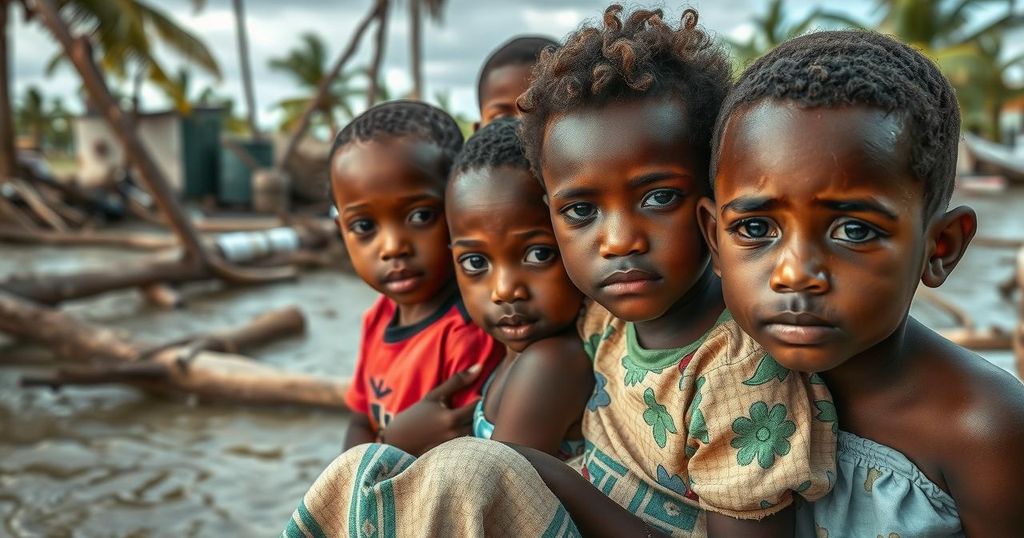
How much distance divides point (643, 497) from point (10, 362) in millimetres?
5049

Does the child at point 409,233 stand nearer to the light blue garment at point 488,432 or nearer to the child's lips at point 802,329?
the light blue garment at point 488,432

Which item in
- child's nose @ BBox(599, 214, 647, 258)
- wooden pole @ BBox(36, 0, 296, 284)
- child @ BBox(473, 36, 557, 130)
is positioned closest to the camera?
child's nose @ BBox(599, 214, 647, 258)

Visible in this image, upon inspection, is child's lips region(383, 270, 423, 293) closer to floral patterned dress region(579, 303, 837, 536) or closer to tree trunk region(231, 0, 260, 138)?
floral patterned dress region(579, 303, 837, 536)

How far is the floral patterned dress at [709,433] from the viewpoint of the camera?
1178 millimetres

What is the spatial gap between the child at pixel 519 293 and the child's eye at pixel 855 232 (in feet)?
1.88

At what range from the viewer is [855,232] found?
107 centimetres

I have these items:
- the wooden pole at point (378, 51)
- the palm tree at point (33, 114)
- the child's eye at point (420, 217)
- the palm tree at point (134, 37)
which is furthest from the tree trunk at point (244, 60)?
the palm tree at point (33, 114)

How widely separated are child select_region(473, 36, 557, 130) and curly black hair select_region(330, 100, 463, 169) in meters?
0.37

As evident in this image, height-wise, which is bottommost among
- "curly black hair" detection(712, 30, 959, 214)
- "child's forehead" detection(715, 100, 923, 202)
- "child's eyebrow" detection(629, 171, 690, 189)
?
"child's eyebrow" detection(629, 171, 690, 189)

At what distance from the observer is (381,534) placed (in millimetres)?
1146

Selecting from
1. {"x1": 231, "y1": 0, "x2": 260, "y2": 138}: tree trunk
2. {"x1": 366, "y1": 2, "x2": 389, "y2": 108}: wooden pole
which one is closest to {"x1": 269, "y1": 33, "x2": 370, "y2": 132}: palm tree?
{"x1": 231, "y1": 0, "x2": 260, "y2": 138}: tree trunk

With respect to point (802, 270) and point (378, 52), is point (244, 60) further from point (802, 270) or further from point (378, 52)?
point (802, 270)

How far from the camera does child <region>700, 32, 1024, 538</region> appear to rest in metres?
1.07

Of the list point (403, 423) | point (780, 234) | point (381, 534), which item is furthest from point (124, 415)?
point (780, 234)
